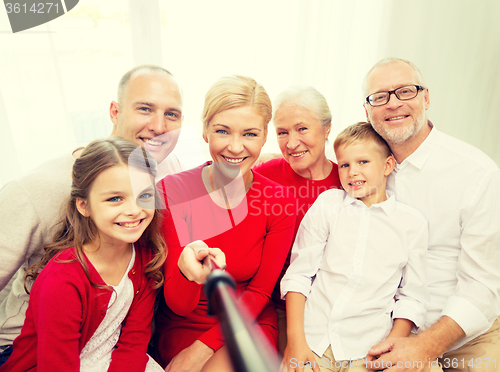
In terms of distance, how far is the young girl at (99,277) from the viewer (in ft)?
2.87

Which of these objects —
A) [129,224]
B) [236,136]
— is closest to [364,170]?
[236,136]

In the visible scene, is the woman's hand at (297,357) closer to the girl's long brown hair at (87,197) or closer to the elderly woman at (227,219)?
the elderly woman at (227,219)

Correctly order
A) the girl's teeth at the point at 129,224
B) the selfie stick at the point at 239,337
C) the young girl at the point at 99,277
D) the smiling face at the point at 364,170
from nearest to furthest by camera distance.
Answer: the selfie stick at the point at 239,337, the young girl at the point at 99,277, the girl's teeth at the point at 129,224, the smiling face at the point at 364,170

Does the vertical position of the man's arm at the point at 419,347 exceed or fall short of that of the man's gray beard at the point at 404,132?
it falls short

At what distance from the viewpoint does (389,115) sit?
1.29 meters

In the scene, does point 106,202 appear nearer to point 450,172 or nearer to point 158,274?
point 158,274

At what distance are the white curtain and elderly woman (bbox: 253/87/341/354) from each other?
427mm

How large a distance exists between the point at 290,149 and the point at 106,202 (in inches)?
30.1

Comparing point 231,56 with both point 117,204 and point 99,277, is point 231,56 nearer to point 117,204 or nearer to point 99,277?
point 117,204

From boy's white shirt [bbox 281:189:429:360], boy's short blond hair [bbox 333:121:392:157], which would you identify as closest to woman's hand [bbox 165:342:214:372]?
boy's white shirt [bbox 281:189:429:360]

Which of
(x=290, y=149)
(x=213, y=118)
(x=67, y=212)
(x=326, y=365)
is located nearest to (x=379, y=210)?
(x=290, y=149)

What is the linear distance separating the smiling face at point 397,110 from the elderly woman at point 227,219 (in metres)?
0.47

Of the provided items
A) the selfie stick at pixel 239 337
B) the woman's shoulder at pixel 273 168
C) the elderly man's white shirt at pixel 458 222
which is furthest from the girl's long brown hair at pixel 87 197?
the elderly man's white shirt at pixel 458 222

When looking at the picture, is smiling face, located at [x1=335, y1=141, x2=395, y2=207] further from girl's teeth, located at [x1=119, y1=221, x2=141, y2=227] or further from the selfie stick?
the selfie stick
